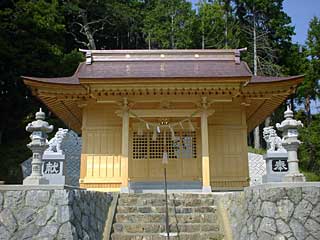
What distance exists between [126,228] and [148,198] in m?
1.09

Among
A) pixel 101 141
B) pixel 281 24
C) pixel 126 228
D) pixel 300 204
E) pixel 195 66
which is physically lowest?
pixel 126 228

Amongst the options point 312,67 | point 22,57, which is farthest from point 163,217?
point 312,67

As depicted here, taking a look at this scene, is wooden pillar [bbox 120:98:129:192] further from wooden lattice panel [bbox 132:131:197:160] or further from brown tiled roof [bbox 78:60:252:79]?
wooden lattice panel [bbox 132:131:197:160]

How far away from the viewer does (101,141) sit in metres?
10.8

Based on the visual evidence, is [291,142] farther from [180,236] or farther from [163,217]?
[163,217]

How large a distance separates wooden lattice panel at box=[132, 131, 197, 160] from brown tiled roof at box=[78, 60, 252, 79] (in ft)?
6.74

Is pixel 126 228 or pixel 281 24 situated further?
pixel 281 24

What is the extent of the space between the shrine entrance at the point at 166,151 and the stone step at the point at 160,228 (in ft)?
13.8

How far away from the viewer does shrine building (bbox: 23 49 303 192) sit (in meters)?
9.78

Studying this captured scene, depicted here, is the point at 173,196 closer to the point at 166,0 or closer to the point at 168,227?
the point at 168,227

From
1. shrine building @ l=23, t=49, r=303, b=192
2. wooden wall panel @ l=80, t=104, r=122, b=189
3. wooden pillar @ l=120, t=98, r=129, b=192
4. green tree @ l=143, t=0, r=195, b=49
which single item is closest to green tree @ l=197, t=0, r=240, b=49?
green tree @ l=143, t=0, r=195, b=49

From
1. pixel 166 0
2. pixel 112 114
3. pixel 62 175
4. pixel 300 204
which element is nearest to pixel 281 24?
pixel 166 0

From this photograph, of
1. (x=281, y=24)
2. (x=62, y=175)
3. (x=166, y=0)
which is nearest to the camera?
(x=62, y=175)

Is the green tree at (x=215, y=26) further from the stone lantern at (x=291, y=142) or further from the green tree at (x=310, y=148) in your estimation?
the stone lantern at (x=291, y=142)
